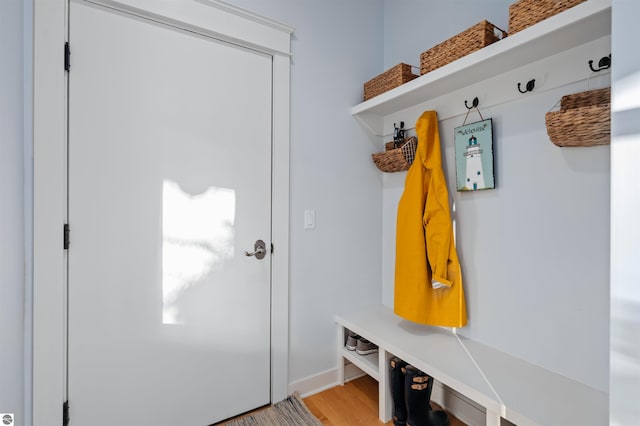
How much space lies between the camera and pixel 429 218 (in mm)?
1611

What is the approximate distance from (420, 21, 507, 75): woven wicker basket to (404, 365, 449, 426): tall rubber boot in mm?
1424

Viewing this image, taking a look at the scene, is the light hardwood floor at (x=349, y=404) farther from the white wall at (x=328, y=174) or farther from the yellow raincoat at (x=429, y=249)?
the yellow raincoat at (x=429, y=249)

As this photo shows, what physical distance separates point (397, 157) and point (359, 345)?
112 centimetres

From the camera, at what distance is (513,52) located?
1238 millimetres

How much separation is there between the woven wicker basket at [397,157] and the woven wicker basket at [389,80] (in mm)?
313

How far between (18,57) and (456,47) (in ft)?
5.84

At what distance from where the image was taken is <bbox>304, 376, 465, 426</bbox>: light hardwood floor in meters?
1.62

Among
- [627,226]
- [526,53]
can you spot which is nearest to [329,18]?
[526,53]

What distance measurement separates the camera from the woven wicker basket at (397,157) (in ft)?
5.81

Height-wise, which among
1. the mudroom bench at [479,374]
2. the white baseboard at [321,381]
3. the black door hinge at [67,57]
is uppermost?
the black door hinge at [67,57]

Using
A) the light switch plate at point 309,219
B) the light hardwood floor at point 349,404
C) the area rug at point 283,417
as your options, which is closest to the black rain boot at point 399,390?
the light hardwood floor at point 349,404

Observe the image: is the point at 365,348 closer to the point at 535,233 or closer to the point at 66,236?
the point at 535,233

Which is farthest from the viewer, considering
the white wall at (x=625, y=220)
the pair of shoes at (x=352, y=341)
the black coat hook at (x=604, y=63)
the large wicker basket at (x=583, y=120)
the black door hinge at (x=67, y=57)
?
the pair of shoes at (x=352, y=341)

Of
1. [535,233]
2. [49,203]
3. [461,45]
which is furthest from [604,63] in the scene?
[49,203]
